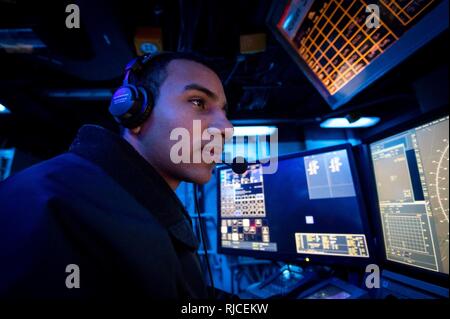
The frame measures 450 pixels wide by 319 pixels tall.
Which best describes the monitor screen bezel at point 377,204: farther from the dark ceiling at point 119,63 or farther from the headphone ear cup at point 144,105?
the headphone ear cup at point 144,105

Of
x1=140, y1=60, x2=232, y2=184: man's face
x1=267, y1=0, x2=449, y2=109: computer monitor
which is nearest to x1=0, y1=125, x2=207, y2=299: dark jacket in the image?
x1=140, y1=60, x2=232, y2=184: man's face

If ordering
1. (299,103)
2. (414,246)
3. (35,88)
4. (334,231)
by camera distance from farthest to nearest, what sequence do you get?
(299,103) < (35,88) < (334,231) < (414,246)

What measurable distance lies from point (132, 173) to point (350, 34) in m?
0.97

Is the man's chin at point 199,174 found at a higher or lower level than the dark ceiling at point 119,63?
lower

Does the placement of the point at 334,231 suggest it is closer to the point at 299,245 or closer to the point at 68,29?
the point at 299,245

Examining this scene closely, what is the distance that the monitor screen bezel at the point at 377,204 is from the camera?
63 cm

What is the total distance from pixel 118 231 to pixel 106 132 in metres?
0.31

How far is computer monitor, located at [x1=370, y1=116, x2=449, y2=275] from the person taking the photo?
0.63m

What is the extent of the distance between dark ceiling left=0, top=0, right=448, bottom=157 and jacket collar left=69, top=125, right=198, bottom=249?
28.4 inches

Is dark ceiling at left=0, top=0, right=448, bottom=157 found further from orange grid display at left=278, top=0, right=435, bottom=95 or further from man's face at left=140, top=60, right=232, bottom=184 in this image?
man's face at left=140, top=60, right=232, bottom=184

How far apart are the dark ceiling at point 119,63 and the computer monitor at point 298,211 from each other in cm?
59

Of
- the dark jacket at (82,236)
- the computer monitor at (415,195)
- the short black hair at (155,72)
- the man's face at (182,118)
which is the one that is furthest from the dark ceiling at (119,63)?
the dark jacket at (82,236)
